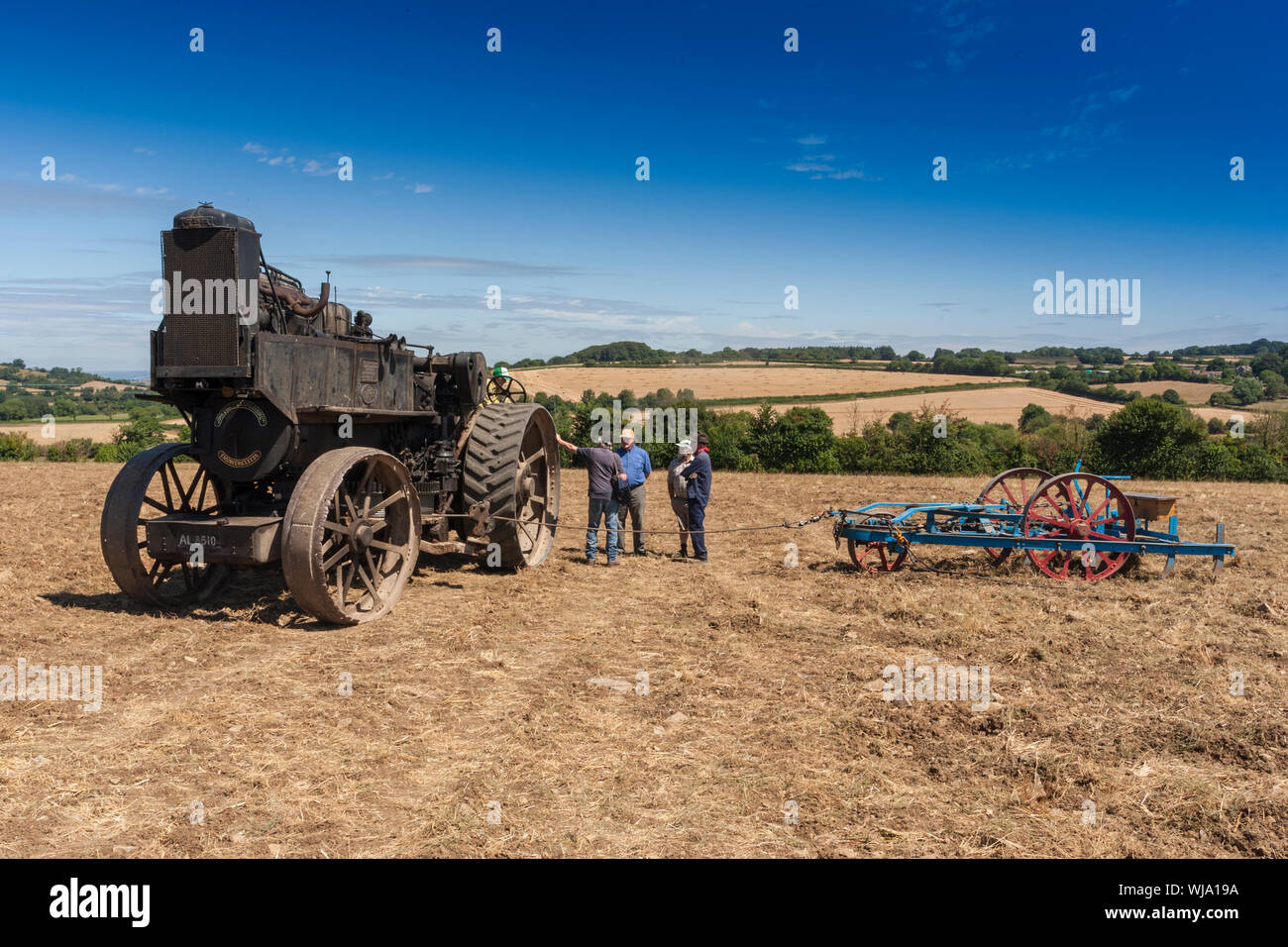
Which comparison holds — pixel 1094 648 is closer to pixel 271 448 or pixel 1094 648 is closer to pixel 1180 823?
pixel 1180 823

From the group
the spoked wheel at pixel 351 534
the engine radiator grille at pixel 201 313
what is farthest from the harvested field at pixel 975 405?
the engine radiator grille at pixel 201 313

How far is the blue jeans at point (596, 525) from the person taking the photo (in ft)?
34.9

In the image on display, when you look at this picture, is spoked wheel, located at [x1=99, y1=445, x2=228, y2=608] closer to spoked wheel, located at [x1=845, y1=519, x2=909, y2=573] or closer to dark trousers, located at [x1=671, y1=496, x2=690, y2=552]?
dark trousers, located at [x1=671, y1=496, x2=690, y2=552]

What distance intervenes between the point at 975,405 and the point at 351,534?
44.8 metres

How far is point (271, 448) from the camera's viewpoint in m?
7.13

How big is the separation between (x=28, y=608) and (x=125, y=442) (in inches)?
1084

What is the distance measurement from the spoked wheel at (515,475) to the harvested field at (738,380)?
31669 mm

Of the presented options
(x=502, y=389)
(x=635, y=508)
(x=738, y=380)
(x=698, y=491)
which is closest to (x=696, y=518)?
(x=698, y=491)

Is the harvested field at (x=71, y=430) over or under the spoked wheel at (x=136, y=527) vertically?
over

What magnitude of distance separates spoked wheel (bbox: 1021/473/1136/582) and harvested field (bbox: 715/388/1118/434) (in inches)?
1091

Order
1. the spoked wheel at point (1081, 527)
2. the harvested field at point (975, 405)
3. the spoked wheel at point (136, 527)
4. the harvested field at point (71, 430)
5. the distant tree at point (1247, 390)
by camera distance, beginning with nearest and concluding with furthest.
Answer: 1. the spoked wheel at point (136, 527)
2. the spoked wheel at point (1081, 527)
3. the harvested field at point (71, 430)
4. the harvested field at point (975, 405)
5. the distant tree at point (1247, 390)

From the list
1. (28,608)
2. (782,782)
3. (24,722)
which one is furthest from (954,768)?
(28,608)

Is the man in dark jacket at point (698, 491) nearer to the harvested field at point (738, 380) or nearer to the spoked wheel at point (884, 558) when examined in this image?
the spoked wheel at point (884, 558)

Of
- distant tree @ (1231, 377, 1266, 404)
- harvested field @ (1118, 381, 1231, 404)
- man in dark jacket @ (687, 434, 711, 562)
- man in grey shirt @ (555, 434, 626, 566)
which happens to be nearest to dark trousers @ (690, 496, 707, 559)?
man in dark jacket @ (687, 434, 711, 562)
